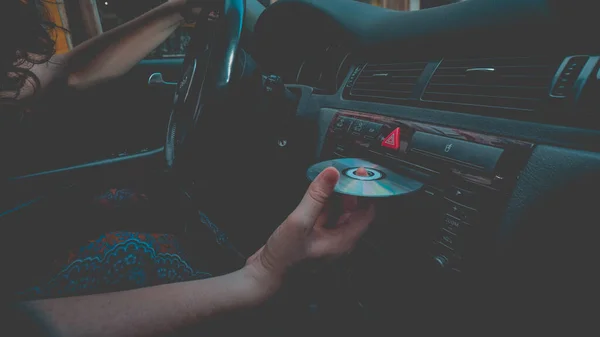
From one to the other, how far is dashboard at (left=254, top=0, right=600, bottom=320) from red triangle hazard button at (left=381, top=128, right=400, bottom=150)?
0.01 meters

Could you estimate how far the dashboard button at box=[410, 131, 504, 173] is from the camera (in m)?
0.79

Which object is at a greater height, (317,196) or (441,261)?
(317,196)

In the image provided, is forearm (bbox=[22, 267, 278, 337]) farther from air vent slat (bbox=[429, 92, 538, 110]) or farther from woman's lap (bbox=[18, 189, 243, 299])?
air vent slat (bbox=[429, 92, 538, 110])

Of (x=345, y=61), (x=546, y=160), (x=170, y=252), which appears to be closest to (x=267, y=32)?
(x=345, y=61)

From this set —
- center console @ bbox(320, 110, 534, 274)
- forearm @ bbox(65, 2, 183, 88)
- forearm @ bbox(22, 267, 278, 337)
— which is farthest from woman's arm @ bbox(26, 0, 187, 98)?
forearm @ bbox(22, 267, 278, 337)

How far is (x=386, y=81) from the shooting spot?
1.22 m

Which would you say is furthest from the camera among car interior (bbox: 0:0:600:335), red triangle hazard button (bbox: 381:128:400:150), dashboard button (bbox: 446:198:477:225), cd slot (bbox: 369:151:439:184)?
red triangle hazard button (bbox: 381:128:400:150)

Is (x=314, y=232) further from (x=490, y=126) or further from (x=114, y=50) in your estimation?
(x=114, y=50)

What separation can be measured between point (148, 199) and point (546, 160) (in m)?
1.23

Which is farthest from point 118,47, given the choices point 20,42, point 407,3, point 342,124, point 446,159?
point 407,3

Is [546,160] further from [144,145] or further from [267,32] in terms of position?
[144,145]

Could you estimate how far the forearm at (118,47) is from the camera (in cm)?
158

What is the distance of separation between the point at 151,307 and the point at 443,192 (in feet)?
2.39

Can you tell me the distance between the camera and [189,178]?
4.79ft
